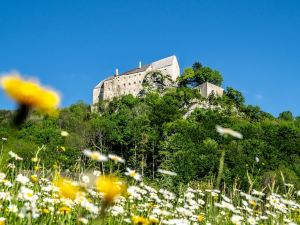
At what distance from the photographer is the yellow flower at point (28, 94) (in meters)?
1.02

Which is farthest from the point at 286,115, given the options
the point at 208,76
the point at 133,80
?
the point at 133,80

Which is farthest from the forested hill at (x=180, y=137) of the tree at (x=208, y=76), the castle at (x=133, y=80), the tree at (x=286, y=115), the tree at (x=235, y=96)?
the tree at (x=286, y=115)

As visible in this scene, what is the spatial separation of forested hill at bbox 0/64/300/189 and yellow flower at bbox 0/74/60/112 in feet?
120

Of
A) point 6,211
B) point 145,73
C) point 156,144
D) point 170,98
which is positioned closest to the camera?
point 6,211

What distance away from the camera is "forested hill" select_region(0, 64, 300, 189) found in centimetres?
4178

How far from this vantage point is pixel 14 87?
1.03 meters

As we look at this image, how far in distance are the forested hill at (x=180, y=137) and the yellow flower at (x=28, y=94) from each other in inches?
1438

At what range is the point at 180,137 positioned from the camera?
45.6 metres

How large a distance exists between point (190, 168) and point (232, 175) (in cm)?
460

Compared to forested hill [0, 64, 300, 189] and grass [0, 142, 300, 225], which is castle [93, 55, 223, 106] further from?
grass [0, 142, 300, 225]

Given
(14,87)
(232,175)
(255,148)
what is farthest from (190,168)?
(14,87)

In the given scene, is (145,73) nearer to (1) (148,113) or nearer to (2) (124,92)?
(2) (124,92)

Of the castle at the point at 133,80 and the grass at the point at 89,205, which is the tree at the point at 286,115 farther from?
the grass at the point at 89,205

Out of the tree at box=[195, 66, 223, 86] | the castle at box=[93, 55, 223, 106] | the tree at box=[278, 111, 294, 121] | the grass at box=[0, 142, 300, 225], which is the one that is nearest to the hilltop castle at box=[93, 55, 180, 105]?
the castle at box=[93, 55, 223, 106]
